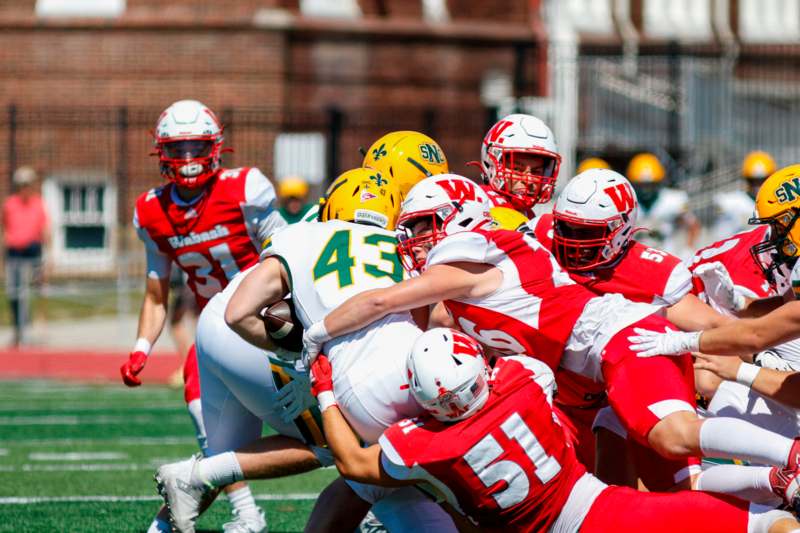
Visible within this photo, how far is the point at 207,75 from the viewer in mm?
20359

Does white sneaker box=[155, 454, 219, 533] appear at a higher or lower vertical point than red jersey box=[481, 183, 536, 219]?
lower

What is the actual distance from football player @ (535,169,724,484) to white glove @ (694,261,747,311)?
0.48 meters

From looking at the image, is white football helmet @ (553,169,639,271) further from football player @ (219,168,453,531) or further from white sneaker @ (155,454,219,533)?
white sneaker @ (155,454,219,533)

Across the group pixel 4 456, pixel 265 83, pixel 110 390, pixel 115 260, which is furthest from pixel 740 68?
pixel 4 456

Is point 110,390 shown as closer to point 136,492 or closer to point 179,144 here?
point 136,492

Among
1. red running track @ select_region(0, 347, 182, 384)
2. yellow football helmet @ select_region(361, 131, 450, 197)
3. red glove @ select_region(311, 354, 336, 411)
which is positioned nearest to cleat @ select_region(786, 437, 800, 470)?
red glove @ select_region(311, 354, 336, 411)

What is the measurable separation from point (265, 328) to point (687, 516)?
5.86 ft

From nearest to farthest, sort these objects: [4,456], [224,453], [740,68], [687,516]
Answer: [687,516]
[224,453]
[4,456]
[740,68]

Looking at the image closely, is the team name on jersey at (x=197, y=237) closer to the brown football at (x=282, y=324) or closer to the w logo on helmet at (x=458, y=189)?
the brown football at (x=282, y=324)

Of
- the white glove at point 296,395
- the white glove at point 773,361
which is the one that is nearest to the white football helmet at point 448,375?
the white glove at point 296,395

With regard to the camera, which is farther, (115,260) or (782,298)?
(115,260)

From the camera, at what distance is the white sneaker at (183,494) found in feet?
18.8

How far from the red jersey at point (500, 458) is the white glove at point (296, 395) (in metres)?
0.79

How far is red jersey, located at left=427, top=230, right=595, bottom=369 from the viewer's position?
5.12 metres
